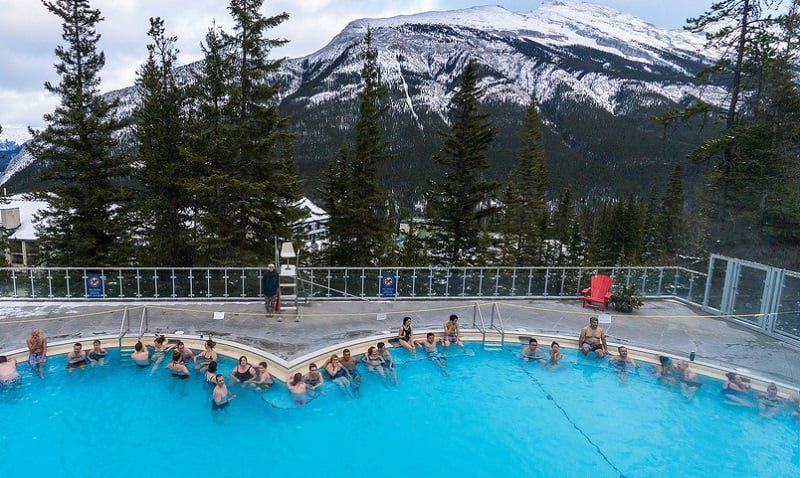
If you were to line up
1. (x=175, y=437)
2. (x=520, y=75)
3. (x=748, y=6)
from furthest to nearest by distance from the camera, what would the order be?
(x=520, y=75) < (x=748, y=6) < (x=175, y=437)

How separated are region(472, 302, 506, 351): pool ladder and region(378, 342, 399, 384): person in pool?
2586 millimetres

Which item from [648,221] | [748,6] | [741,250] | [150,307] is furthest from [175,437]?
[648,221]

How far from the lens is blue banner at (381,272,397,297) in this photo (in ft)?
46.0

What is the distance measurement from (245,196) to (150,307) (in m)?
6.92

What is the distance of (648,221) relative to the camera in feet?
163

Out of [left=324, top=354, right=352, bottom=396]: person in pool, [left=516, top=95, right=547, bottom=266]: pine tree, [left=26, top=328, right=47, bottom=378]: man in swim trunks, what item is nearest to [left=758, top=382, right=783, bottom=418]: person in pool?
[left=324, top=354, right=352, bottom=396]: person in pool

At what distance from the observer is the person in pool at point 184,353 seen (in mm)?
9539

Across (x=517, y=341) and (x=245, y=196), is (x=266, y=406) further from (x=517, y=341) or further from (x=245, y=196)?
(x=245, y=196)

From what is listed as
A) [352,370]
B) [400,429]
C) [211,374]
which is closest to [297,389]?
[352,370]

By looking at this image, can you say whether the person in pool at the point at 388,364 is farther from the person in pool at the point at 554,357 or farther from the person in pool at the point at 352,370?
the person in pool at the point at 554,357

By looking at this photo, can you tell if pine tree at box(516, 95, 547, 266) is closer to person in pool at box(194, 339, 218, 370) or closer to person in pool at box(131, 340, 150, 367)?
person in pool at box(194, 339, 218, 370)

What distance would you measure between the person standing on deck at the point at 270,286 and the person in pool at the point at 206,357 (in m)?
2.66

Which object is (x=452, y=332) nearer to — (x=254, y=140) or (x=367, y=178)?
(x=254, y=140)

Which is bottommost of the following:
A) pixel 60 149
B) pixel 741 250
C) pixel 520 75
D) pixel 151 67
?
pixel 741 250
